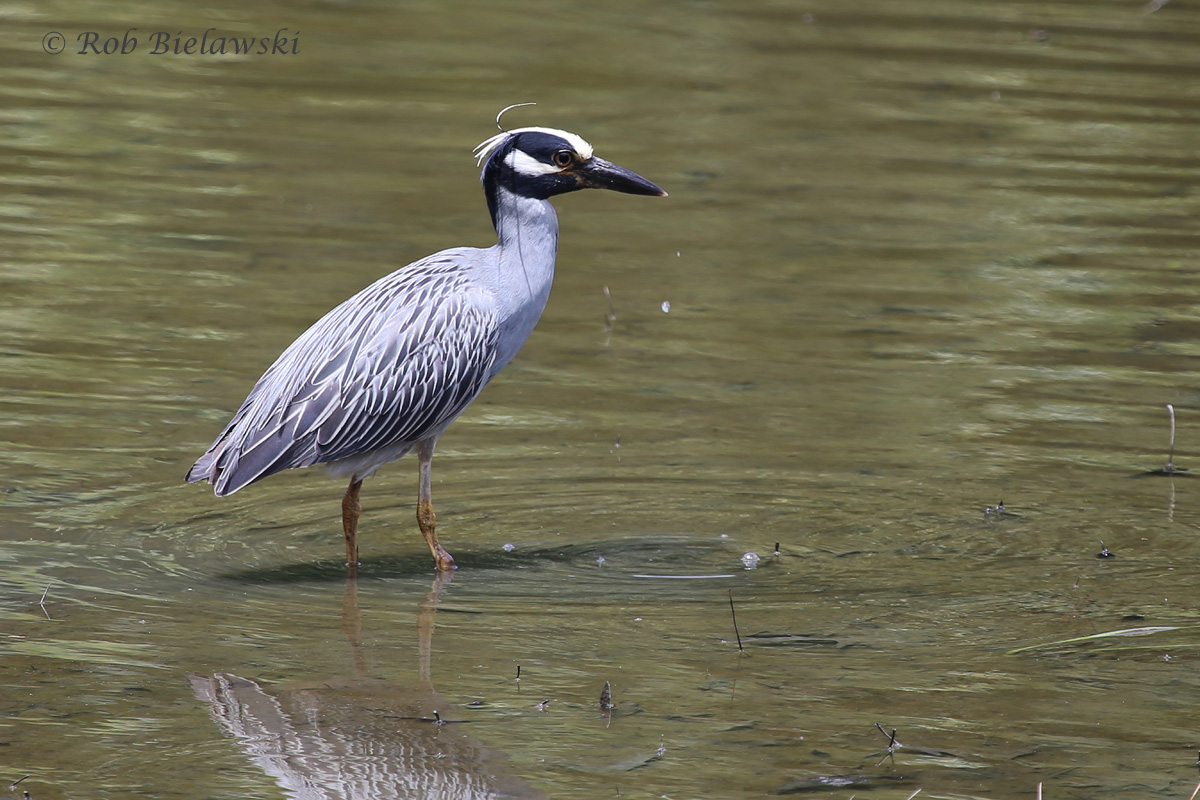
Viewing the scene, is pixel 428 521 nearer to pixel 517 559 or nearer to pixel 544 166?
pixel 517 559

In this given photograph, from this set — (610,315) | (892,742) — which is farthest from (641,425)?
(892,742)

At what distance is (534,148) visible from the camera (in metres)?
7.00

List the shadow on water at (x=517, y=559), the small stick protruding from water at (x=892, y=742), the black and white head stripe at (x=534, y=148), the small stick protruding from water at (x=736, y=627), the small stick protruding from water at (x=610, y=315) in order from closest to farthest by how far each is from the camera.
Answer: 1. the small stick protruding from water at (x=892, y=742)
2. the small stick protruding from water at (x=736, y=627)
3. the shadow on water at (x=517, y=559)
4. the black and white head stripe at (x=534, y=148)
5. the small stick protruding from water at (x=610, y=315)

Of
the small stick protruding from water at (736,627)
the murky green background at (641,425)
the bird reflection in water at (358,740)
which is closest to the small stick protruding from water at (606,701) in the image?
the murky green background at (641,425)

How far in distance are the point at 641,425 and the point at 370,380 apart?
1.89m

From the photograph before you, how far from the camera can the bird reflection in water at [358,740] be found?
4680 millimetres

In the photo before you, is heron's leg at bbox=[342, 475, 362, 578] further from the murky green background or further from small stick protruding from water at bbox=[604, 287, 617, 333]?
small stick protruding from water at bbox=[604, 287, 617, 333]

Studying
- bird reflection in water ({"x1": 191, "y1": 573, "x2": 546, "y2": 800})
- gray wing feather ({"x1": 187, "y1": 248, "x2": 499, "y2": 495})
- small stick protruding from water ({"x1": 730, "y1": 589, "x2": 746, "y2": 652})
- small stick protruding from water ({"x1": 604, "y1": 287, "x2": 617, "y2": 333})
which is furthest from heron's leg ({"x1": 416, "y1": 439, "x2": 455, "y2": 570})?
small stick protruding from water ({"x1": 604, "y1": 287, "x2": 617, "y2": 333})

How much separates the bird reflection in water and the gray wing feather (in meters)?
1.28

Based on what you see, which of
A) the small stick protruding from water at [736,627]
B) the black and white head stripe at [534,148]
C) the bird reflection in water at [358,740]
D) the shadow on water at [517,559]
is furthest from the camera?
the black and white head stripe at [534,148]

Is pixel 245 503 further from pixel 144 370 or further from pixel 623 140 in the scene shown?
pixel 623 140

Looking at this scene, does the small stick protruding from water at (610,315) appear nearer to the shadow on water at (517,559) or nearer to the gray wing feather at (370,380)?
the gray wing feather at (370,380)

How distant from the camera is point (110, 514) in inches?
274

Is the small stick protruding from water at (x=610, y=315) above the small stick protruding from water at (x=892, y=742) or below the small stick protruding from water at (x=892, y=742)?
above
